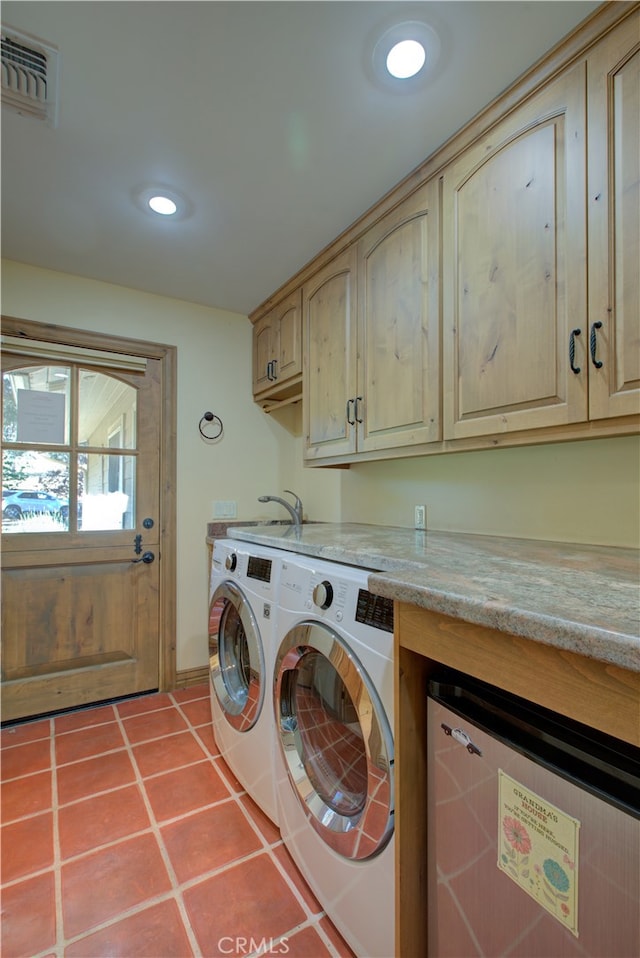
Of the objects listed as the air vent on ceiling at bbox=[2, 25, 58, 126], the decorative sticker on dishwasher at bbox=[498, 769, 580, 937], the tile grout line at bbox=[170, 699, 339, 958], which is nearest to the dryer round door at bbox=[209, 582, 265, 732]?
the tile grout line at bbox=[170, 699, 339, 958]

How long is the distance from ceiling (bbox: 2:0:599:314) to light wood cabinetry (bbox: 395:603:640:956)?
1.47 metres

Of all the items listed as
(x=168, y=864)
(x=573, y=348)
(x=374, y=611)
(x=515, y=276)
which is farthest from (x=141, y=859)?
(x=515, y=276)

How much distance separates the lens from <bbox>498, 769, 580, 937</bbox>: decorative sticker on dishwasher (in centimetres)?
56

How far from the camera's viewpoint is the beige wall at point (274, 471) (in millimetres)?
1358

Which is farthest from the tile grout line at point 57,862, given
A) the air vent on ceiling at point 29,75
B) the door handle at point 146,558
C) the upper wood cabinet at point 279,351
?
the air vent on ceiling at point 29,75

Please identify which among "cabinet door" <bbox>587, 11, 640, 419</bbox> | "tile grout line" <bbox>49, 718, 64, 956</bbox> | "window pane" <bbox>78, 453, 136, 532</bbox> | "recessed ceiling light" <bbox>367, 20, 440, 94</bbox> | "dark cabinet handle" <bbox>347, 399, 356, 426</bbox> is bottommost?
"tile grout line" <bbox>49, 718, 64, 956</bbox>

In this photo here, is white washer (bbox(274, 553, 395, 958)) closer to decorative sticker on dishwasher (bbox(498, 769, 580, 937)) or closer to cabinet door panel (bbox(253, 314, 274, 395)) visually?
decorative sticker on dishwasher (bbox(498, 769, 580, 937))

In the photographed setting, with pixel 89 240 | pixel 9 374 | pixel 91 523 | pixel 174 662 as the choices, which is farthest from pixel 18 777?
pixel 89 240

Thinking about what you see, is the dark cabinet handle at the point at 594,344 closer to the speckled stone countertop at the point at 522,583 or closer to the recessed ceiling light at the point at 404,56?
the speckled stone countertop at the point at 522,583

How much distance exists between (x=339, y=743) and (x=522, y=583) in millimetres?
711

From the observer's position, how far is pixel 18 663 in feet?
7.07

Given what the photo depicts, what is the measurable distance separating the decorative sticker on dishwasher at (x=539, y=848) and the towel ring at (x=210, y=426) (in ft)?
7.91

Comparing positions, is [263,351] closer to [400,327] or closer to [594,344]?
[400,327]

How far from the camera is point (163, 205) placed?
5.63ft
